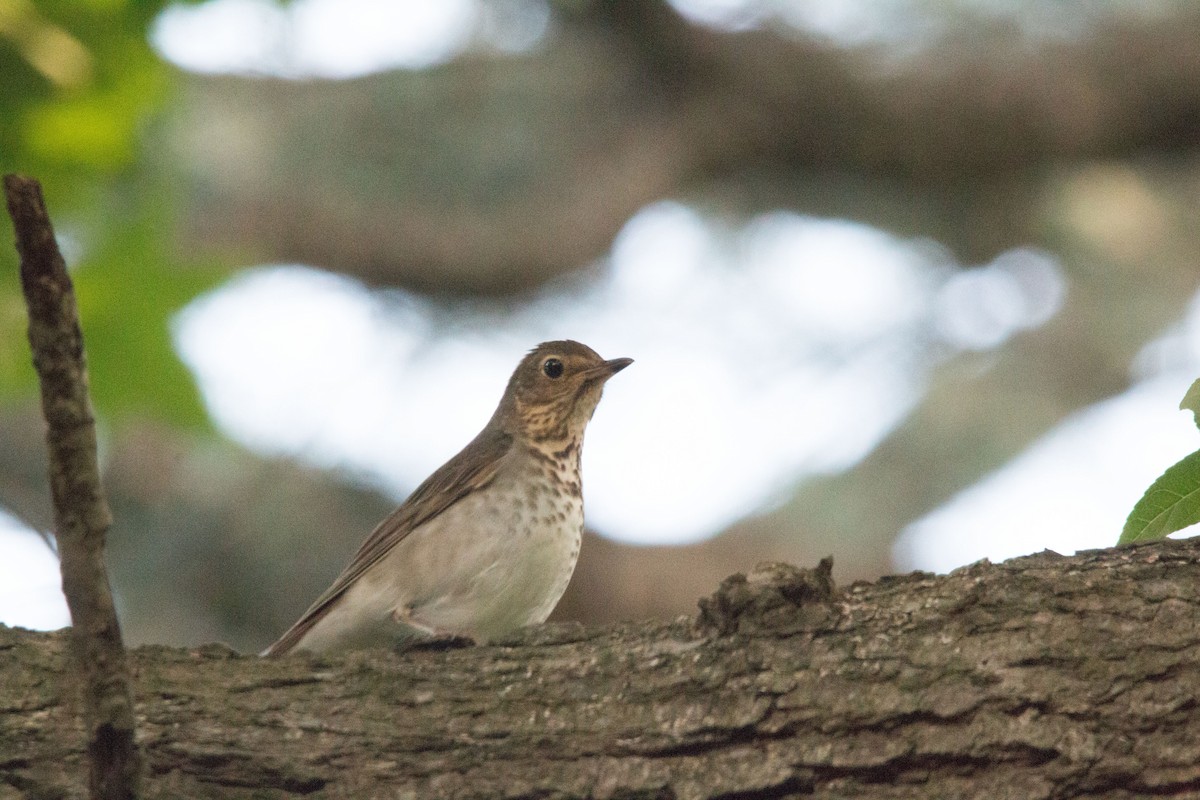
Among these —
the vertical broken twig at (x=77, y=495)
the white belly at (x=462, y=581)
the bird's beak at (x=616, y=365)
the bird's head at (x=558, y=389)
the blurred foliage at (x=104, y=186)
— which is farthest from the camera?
the bird's beak at (x=616, y=365)

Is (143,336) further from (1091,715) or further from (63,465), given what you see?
(1091,715)

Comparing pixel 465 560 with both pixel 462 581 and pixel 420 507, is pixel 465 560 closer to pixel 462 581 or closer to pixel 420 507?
pixel 462 581

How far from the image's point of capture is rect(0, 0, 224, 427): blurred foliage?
12.7ft

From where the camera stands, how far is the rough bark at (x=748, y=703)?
303 centimetres

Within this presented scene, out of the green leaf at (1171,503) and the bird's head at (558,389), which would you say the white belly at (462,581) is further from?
the green leaf at (1171,503)

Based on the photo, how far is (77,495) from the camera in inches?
86.6

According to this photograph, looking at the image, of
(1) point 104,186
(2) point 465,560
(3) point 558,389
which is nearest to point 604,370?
(3) point 558,389

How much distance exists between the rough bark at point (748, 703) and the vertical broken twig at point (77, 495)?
0.71 meters

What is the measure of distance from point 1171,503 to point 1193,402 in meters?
0.25

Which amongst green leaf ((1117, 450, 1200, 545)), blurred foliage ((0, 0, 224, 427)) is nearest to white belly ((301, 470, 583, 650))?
blurred foliage ((0, 0, 224, 427))

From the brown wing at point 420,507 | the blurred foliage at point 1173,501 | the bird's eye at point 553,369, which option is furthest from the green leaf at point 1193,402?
the bird's eye at point 553,369

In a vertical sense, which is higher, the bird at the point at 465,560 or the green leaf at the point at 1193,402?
the bird at the point at 465,560

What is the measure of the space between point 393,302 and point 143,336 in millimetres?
4201

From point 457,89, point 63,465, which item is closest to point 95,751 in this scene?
point 63,465
